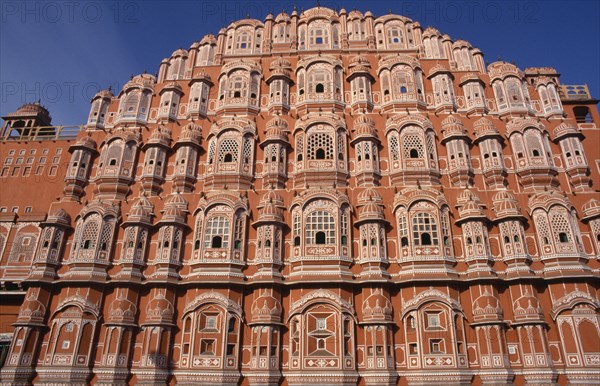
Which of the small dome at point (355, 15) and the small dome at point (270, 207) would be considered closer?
the small dome at point (270, 207)

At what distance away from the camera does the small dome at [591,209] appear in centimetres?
2259

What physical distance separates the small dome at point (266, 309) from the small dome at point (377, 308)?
13.8 ft

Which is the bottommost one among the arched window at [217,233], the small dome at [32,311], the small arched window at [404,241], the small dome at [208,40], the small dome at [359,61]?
the small dome at [32,311]

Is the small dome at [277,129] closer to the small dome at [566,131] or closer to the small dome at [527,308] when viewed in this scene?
the small dome at [527,308]

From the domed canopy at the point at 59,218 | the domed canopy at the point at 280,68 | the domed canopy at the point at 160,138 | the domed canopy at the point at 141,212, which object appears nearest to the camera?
the domed canopy at the point at 141,212

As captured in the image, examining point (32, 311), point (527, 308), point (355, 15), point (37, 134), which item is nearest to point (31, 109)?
point (37, 134)

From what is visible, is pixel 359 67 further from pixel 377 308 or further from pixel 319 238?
pixel 377 308

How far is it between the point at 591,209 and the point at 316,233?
47.8ft

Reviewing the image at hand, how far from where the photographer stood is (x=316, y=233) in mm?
22797

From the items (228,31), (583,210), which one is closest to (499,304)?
(583,210)

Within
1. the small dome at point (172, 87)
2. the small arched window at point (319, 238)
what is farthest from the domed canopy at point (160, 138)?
the small arched window at point (319, 238)

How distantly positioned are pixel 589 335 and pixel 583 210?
6.76 m

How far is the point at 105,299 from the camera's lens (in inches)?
874

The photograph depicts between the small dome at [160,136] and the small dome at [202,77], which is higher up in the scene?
the small dome at [202,77]
